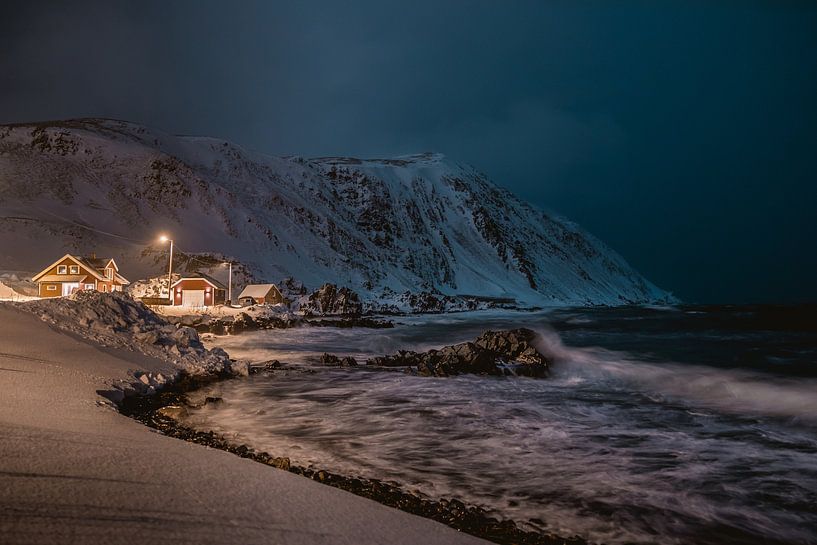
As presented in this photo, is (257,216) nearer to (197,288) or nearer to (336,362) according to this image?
(197,288)

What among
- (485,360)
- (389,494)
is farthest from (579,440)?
(485,360)

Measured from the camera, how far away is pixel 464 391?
1692 centimetres

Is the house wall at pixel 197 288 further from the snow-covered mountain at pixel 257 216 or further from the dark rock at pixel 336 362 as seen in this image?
the dark rock at pixel 336 362

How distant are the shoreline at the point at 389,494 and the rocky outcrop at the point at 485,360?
1208 centimetres

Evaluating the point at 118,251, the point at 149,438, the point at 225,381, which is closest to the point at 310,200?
the point at 118,251

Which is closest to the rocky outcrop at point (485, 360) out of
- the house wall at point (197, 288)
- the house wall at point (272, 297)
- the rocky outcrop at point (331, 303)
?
the house wall at point (197, 288)

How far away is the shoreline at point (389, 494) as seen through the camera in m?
6.04

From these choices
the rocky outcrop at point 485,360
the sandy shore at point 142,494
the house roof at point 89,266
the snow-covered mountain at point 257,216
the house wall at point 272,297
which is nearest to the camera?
the sandy shore at point 142,494

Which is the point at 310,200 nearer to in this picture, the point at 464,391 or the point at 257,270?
the point at 257,270

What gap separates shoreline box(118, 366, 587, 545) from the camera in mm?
6043

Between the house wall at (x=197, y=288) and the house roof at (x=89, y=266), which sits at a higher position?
the house roof at (x=89, y=266)

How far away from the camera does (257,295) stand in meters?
66.6

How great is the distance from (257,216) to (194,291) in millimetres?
41936

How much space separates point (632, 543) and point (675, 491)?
2.44 meters
